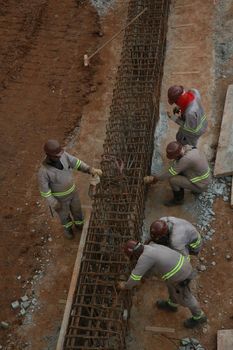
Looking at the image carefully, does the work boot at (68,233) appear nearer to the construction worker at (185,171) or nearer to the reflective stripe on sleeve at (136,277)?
the construction worker at (185,171)

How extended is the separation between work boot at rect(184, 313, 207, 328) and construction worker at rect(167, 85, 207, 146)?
2898 millimetres

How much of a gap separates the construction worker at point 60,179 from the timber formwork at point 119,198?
17.0 inches

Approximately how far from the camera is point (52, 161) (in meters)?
6.78

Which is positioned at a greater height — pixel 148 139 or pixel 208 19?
pixel 208 19

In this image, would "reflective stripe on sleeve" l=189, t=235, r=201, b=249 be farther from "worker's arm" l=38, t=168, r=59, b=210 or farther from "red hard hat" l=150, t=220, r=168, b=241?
"worker's arm" l=38, t=168, r=59, b=210

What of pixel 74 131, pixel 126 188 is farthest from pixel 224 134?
pixel 74 131

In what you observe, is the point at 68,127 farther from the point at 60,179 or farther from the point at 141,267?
the point at 141,267

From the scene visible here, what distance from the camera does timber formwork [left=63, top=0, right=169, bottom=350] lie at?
6.34 metres

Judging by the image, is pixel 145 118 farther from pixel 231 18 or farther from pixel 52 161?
pixel 231 18

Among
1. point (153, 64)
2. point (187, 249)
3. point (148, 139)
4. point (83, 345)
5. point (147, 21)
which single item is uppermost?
point (147, 21)

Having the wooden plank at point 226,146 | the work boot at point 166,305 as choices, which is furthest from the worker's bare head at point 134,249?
the wooden plank at point 226,146

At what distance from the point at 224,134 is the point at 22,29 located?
19.1 feet

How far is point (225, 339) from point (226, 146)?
3.36 metres

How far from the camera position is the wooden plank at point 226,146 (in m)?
8.06
